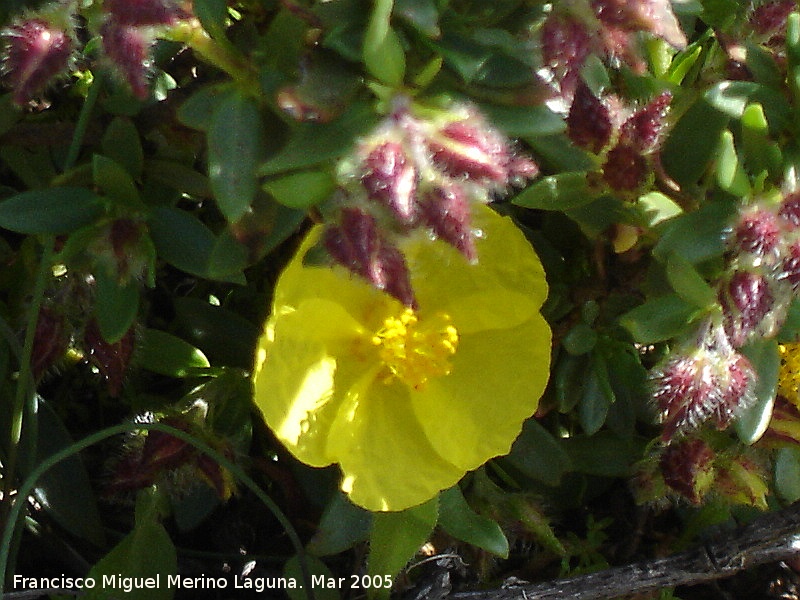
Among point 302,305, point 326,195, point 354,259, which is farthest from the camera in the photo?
point 302,305

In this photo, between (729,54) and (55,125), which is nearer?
(729,54)

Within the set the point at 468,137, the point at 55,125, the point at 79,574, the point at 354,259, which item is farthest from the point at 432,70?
the point at 79,574

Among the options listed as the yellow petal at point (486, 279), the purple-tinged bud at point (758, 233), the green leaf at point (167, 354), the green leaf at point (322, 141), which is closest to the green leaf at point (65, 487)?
the green leaf at point (167, 354)

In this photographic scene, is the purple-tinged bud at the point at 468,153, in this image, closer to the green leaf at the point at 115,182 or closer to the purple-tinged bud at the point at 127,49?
the purple-tinged bud at the point at 127,49

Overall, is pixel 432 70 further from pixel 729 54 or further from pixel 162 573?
pixel 162 573

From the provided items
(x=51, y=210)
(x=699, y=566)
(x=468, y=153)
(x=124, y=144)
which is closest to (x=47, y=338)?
(x=51, y=210)

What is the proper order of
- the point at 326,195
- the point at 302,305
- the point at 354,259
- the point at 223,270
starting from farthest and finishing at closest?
the point at 302,305, the point at 223,270, the point at 326,195, the point at 354,259

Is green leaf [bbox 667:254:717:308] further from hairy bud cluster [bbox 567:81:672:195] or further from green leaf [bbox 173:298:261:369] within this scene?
green leaf [bbox 173:298:261:369]
